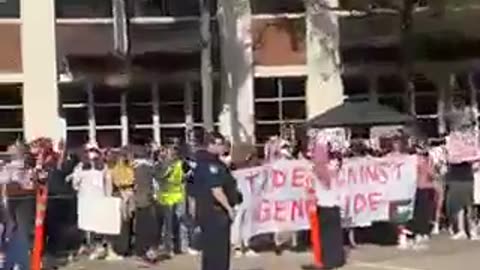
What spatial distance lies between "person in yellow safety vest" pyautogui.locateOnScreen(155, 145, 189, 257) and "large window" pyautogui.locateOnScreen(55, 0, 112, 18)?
10.9 metres

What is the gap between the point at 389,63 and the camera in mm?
32594

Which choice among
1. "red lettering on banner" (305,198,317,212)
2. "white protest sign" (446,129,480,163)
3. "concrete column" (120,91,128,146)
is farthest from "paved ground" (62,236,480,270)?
"concrete column" (120,91,128,146)

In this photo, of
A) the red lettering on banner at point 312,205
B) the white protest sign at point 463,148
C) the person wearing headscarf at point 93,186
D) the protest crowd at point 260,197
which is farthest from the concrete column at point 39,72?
the red lettering on banner at point 312,205

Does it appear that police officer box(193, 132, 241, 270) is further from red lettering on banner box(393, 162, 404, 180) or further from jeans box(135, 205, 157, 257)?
red lettering on banner box(393, 162, 404, 180)

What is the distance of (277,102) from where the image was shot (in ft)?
108

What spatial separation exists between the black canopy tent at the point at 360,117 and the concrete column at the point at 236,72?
25.8 ft

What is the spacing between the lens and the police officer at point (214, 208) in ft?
53.5

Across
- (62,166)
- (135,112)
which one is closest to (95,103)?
(135,112)

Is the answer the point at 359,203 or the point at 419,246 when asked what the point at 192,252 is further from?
the point at 419,246

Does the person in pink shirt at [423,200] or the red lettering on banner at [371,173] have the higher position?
the red lettering on banner at [371,173]

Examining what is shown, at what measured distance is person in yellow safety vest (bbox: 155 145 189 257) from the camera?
826 inches

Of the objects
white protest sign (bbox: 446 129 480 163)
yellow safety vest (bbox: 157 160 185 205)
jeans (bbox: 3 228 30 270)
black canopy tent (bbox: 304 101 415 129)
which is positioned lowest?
jeans (bbox: 3 228 30 270)

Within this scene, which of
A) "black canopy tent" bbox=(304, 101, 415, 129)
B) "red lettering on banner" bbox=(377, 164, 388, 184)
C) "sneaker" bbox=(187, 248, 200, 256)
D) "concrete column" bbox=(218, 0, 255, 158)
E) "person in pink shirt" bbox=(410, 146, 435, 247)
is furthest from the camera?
"concrete column" bbox=(218, 0, 255, 158)

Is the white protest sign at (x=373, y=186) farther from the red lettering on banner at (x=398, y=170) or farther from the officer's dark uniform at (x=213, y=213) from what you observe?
the officer's dark uniform at (x=213, y=213)
